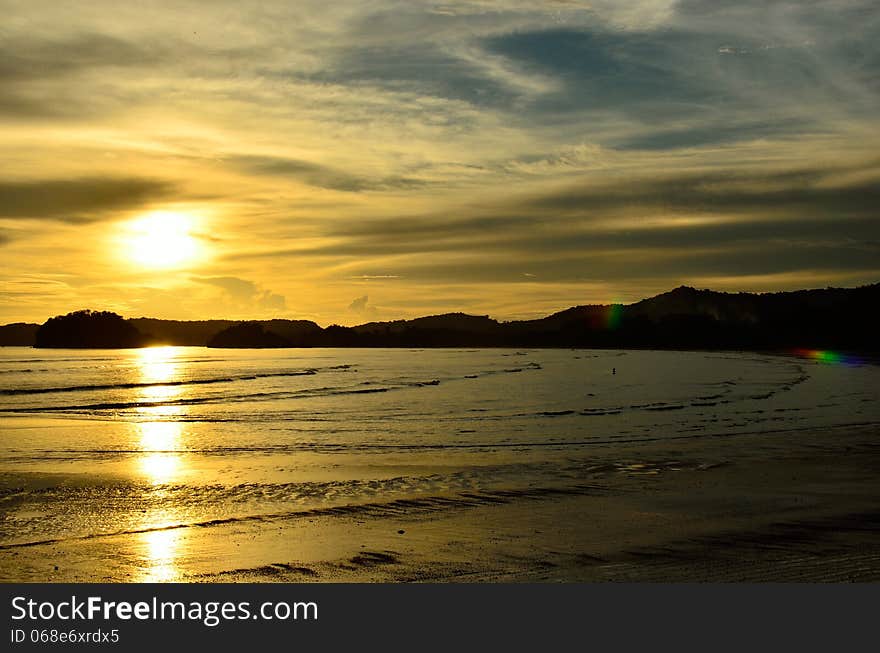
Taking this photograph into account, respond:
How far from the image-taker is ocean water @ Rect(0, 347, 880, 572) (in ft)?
52.4

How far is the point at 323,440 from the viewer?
1040 inches

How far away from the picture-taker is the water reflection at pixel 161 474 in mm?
11414

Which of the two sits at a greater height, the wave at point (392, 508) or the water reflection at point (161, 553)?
the water reflection at point (161, 553)

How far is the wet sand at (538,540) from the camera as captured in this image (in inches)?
426

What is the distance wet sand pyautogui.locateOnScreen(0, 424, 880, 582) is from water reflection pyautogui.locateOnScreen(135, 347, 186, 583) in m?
0.06

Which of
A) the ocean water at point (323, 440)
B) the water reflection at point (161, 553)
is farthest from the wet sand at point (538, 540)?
the ocean water at point (323, 440)

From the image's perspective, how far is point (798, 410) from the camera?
117ft

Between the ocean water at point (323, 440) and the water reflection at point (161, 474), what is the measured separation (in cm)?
8

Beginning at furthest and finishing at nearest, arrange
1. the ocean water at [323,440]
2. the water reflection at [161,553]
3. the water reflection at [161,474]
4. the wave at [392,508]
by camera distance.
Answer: the ocean water at [323,440]
the wave at [392,508]
the water reflection at [161,474]
the water reflection at [161,553]

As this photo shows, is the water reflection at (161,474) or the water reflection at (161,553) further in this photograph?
the water reflection at (161,474)

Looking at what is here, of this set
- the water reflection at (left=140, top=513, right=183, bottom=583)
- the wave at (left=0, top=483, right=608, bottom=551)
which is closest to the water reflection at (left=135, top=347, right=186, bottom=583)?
the water reflection at (left=140, top=513, right=183, bottom=583)

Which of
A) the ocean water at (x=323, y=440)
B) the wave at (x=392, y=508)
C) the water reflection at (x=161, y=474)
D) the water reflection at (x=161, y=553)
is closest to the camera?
the water reflection at (x=161, y=553)

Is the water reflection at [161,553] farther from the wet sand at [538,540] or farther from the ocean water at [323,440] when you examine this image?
the ocean water at [323,440]

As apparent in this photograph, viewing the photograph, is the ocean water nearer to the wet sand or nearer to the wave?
the wave
